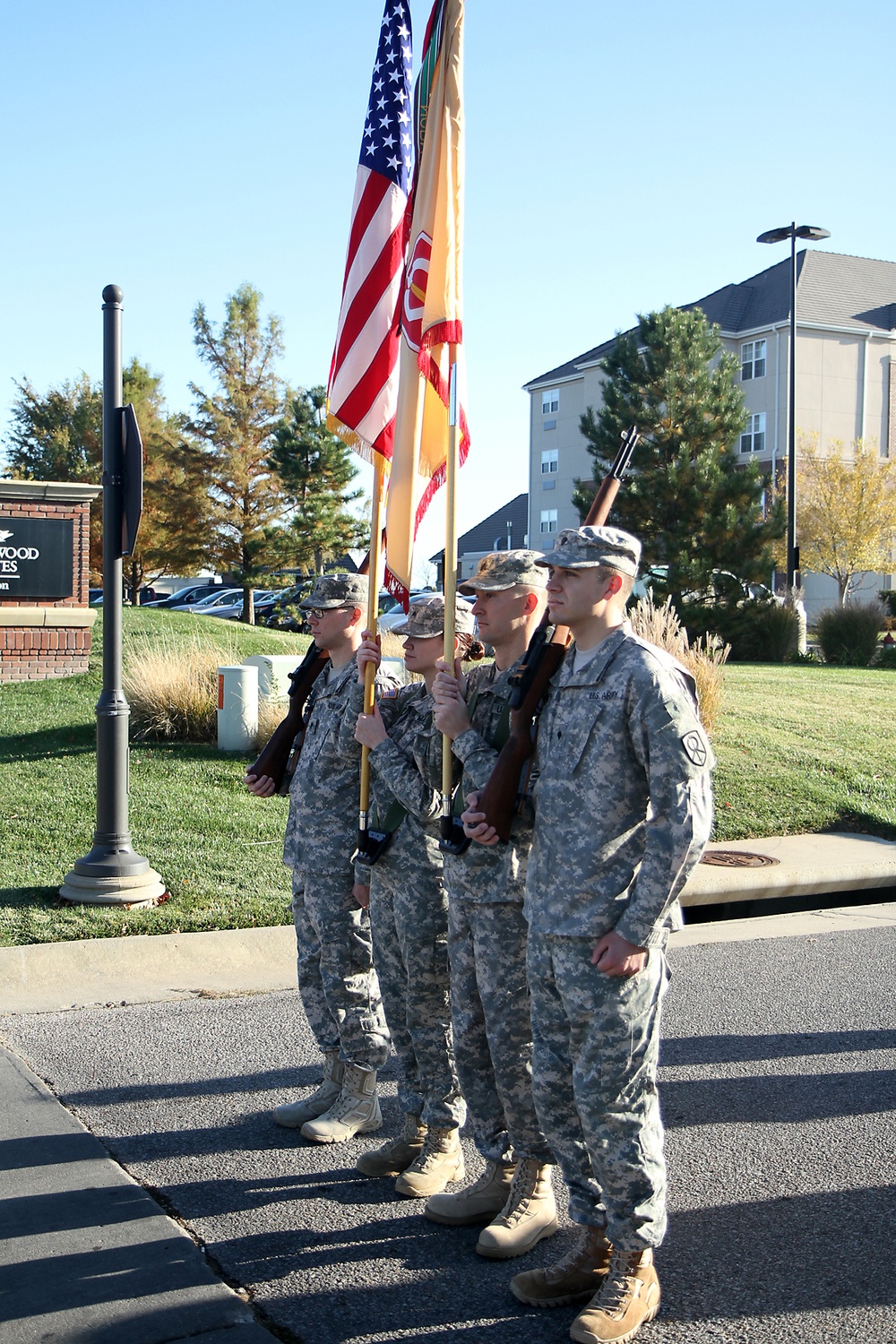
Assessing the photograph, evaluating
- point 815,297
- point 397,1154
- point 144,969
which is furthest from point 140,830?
point 815,297

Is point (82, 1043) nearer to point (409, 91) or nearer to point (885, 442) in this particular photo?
point (409, 91)

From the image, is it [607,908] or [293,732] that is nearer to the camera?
[607,908]

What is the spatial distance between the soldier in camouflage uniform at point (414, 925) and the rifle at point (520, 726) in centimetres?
54

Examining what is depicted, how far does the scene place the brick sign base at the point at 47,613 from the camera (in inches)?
591

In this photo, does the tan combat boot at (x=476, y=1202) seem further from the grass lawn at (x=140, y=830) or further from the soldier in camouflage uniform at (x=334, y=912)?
the grass lawn at (x=140, y=830)

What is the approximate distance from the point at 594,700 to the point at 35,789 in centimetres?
754

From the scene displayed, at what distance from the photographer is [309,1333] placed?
3.33m

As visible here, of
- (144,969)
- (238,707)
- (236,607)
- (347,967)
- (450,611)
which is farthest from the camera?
(236,607)

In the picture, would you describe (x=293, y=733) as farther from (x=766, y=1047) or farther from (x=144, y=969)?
(x=766, y=1047)

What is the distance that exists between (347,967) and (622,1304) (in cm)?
171

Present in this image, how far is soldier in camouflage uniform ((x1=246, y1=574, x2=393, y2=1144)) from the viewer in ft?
15.4

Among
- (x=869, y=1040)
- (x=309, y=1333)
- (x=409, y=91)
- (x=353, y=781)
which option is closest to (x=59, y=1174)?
(x=309, y=1333)

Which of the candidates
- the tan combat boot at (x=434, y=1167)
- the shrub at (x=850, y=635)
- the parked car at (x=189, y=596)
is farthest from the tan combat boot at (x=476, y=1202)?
the parked car at (x=189, y=596)

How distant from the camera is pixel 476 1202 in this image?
4008 mm
